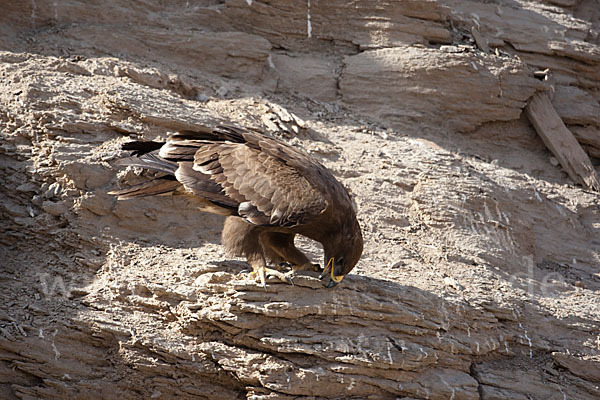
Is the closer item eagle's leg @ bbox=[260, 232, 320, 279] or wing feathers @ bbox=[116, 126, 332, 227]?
wing feathers @ bbox=[116, 126, 332, 227]

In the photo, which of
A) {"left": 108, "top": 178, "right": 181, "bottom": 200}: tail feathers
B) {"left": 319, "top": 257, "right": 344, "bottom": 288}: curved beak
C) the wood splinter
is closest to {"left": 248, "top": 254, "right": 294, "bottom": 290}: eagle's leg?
{"left": 319, "top": 257, "right": 344, "bottom": 288}: curved beak

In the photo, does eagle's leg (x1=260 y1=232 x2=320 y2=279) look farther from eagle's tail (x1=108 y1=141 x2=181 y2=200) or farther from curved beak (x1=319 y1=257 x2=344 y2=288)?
eagle's tail (x1=108 y1=141 x2=181 y2=200)

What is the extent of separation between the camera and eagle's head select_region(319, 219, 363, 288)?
5.06 meters

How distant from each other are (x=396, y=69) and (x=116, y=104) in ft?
12.2

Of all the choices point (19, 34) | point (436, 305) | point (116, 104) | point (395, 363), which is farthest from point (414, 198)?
point (19, 34)

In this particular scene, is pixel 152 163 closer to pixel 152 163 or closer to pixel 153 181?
pixel 152 163

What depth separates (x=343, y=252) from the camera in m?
5.05

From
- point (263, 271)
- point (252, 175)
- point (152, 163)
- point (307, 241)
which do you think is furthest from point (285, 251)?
point (152, 163)

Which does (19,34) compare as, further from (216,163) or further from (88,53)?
(216,163)

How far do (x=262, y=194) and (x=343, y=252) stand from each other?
2.33 ft

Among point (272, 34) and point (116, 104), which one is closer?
point (116, 104)

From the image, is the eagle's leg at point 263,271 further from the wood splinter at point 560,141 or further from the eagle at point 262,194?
the wood splinter at point 560,141

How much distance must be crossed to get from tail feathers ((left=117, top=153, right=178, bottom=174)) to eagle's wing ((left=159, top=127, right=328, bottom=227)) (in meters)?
0.05

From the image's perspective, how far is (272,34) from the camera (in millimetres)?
8961
